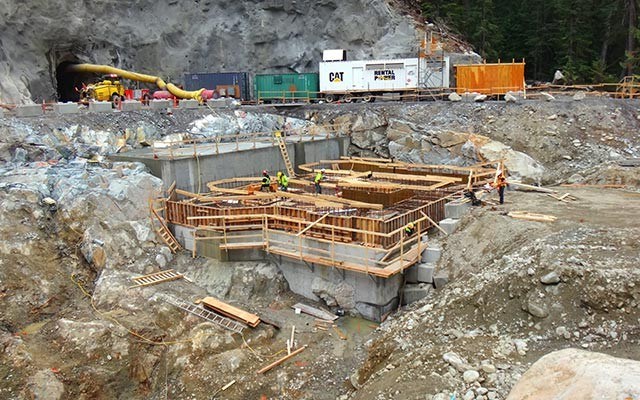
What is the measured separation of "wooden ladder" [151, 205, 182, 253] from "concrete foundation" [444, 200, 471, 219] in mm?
9417

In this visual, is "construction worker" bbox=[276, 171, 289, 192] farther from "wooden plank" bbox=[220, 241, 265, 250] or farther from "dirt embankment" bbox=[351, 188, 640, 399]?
"dirt embankment" bbox=[351, 188, 640, 399]

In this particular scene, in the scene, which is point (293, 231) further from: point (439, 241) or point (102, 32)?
point (102, 32)

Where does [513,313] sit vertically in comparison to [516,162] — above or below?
below

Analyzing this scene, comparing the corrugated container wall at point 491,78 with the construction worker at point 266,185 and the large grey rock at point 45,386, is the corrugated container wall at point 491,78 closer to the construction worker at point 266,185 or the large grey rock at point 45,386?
the construction worker at point 266,185

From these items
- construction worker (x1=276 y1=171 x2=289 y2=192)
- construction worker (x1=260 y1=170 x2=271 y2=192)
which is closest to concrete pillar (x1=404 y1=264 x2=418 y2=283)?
construction worker (x1=276 y1=171 x2=289 y2=192)

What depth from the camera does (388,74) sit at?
33719mm

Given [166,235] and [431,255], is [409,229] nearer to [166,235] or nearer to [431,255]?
[431,255]

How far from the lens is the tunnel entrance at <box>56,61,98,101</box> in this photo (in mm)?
37756

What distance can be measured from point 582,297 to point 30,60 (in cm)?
3417

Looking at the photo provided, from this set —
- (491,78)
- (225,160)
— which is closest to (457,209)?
(225,160)

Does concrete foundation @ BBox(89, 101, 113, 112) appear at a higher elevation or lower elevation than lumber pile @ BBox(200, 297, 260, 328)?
higher

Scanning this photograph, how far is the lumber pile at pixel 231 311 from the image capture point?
14.5m

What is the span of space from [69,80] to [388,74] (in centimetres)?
2295

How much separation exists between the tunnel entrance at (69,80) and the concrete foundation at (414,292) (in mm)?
30931
